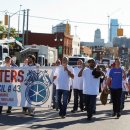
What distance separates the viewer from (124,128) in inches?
478

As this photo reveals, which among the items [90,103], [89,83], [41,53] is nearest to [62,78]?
[89,83]

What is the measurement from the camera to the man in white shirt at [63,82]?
13906 mm

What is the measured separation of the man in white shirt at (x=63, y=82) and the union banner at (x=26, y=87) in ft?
1.11

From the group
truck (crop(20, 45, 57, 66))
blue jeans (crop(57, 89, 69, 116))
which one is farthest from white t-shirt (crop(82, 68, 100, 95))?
truck (crop(20, 45, 57, 66))

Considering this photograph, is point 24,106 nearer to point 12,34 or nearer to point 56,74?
point 56,74

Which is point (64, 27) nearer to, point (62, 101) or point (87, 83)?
point (62, 101)

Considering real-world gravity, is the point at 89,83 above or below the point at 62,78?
below

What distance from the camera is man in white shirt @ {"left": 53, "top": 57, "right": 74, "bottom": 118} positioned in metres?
13.9

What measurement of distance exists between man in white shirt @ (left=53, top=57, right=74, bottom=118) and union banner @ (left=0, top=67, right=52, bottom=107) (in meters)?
0.34

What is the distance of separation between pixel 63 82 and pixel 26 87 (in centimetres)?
116

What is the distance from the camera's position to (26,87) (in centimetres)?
1427

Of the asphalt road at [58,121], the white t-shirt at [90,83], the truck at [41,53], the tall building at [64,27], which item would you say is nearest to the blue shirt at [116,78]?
the white t-shirt at [90,83]

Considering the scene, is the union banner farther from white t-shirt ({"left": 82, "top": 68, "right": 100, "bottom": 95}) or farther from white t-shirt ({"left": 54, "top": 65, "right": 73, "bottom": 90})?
white t-shirt ({"left": 82, "top": 68, "right": 100, "bottom": 95})

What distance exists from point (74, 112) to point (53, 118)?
2131 mm
